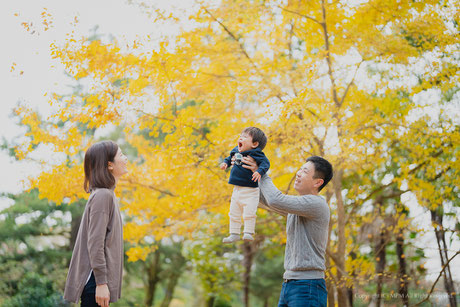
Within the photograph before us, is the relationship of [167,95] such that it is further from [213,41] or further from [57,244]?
[57,244]

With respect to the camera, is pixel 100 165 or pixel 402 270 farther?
pixel 402 270

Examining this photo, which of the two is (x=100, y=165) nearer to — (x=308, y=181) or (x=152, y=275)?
(x=308, y=181)

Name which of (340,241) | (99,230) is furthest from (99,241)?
(340,241)

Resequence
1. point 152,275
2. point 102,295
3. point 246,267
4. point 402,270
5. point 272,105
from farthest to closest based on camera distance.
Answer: point 152,275, point 246,267, point 402,270, point 272,105, point 102,295

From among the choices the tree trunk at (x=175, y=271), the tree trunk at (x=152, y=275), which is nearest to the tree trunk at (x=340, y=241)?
the tree trunk at (x=175, y=271)

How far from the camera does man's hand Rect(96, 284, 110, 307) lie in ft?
7.18

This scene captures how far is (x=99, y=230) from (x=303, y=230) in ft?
3.72

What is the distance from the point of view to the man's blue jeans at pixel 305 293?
2336mm

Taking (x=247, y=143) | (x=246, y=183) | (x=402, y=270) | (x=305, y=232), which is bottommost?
(x=402, y=270)

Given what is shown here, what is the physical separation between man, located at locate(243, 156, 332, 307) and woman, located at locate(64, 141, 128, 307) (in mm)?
773

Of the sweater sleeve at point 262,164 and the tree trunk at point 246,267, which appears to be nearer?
the sweater sleeve at point 262,164

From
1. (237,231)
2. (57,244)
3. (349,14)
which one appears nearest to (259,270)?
(57,244)

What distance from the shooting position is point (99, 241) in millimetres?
2232

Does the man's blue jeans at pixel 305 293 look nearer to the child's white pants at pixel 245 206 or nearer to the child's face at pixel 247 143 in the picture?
the child's white pants at pixel 245 206
